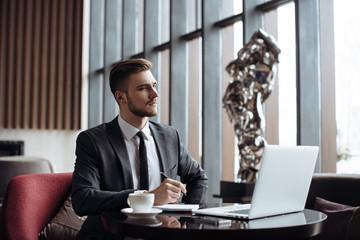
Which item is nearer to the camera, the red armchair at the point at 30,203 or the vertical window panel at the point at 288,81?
the red armchair at the point at 30,203

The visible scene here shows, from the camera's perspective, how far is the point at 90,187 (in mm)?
1857

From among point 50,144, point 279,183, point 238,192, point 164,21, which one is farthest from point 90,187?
point 50,144

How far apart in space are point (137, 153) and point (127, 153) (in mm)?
80

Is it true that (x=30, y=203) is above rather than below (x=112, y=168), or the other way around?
below

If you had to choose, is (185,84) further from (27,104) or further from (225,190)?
(27,104)

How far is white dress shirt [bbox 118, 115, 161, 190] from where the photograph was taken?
2.08 metres

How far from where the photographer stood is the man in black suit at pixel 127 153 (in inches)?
73.6

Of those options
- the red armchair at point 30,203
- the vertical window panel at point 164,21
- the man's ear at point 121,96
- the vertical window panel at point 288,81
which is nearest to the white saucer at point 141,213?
the man's ear at point 121,96

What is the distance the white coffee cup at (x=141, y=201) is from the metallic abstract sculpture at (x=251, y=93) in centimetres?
197

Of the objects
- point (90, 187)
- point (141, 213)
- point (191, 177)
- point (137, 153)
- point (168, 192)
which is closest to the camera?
point (141, 213)

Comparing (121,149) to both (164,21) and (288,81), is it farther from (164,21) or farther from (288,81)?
(164,21)

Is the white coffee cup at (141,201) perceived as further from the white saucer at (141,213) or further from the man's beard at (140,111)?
the man's beard at (140,111)

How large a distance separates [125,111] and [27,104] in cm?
642

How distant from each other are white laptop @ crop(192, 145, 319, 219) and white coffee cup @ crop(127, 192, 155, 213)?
0.20m
